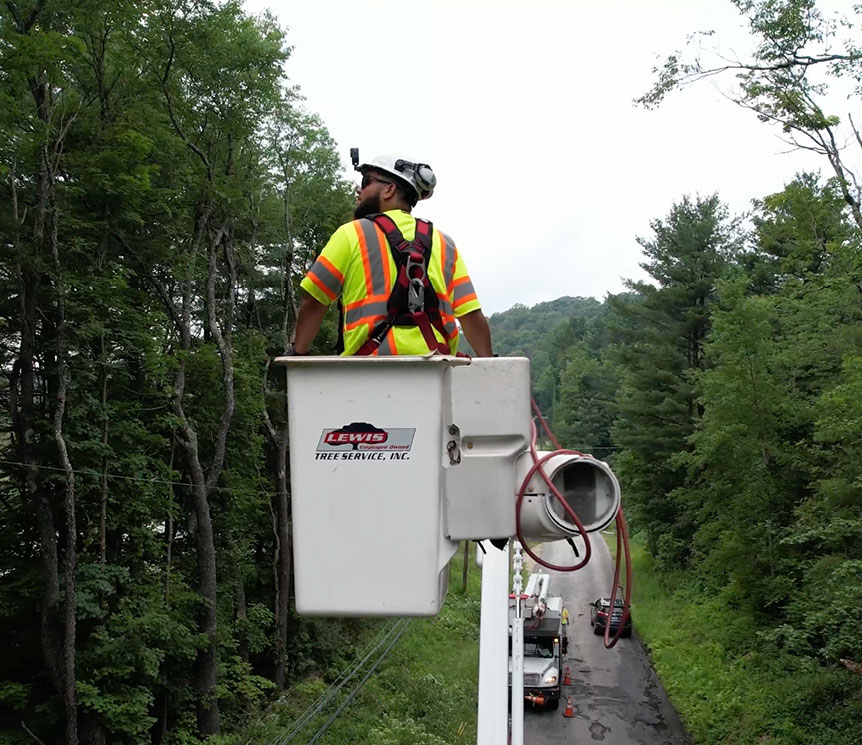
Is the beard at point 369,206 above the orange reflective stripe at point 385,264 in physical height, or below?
above

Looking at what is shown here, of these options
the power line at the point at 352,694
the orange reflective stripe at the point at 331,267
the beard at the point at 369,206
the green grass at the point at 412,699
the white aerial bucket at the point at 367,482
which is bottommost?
the green grass at the point at 412,699

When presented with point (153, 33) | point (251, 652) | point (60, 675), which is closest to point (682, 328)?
point (251, 652)

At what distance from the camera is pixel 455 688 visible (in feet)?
62.4

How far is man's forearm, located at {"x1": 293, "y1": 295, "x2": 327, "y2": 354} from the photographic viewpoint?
241cm

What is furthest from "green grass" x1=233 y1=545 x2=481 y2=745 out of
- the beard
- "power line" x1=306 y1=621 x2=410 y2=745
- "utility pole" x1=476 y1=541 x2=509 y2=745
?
the beard

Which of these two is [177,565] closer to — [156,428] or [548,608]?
[156,428]

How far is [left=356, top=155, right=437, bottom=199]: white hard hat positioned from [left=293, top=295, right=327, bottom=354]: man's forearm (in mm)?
541

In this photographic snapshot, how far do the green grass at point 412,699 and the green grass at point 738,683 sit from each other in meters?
5.61

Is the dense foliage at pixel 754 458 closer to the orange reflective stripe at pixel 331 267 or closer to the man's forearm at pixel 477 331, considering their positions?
the man's forearm at pixel 477 331

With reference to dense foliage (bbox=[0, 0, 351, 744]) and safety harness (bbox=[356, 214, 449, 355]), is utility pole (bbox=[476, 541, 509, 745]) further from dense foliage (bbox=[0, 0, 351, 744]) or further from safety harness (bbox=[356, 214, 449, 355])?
dense foliage (bbox=[0, 0, 351, 744])

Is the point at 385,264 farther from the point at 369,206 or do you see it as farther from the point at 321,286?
the point at 369,206

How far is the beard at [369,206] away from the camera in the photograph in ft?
8.48

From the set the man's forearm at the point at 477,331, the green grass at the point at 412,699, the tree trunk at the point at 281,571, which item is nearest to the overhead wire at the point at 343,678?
the green grass at the point at 412,699

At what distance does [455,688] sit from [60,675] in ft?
34.0
